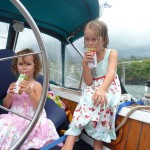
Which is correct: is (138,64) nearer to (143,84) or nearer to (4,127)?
(143,84)

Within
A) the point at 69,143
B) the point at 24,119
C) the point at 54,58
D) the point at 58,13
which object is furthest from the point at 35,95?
the point at 54,58

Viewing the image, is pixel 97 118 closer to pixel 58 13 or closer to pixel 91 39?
pixel 91 39

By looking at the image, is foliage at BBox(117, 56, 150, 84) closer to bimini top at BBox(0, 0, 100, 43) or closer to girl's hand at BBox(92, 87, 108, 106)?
bimini top at BBox(0, 0, 100, 43)

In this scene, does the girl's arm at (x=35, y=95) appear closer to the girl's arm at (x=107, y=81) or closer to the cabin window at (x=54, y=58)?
the girl's arm at (x=107, y=81)

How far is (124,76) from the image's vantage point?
229 centimetres

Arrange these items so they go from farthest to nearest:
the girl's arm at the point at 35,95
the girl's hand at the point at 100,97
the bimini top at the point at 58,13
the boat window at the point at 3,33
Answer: the boat window at the point at 3,33, the bimini top at the point at 58,13, the girl's arm at the point at 35,95, the girl's hand at the point at 100,97

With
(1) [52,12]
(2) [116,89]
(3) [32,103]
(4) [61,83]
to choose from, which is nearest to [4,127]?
(3) [32,103]

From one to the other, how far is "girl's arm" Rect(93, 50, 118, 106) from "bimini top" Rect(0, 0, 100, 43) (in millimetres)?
642

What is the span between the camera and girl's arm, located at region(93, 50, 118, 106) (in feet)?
4.25

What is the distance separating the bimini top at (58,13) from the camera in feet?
6.37

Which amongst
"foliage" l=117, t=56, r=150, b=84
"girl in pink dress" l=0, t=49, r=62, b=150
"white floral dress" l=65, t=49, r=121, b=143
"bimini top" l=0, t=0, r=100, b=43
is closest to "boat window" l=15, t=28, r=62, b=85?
"bimini top" l=0, t=0, r=100, b=43

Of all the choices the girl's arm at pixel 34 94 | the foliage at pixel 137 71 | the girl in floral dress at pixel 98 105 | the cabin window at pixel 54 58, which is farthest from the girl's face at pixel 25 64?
the cabin window at pixel 54 58

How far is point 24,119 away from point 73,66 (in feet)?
4.44

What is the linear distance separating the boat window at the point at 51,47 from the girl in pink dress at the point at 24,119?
643 mm
